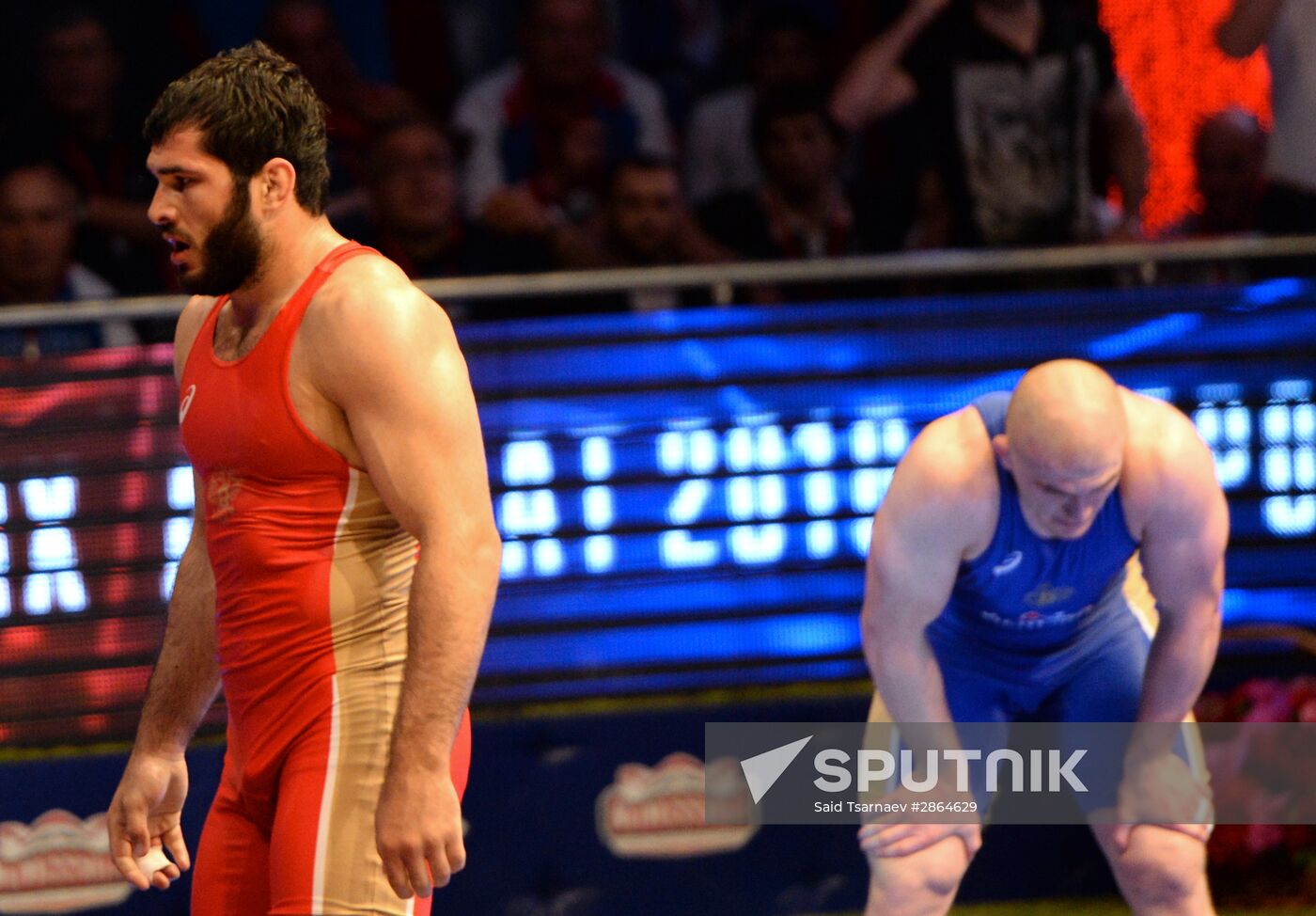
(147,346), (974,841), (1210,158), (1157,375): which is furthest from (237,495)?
(1210,158)

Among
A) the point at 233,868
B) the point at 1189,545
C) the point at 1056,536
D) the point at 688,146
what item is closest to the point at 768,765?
the point at 1056,536

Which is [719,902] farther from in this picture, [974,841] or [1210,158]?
[1210,158]

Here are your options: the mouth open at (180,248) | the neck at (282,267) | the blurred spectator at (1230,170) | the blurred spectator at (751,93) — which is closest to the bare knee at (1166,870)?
the neck at (282,267)

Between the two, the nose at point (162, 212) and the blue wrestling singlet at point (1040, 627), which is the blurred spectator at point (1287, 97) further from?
the nose at point (162, 212)

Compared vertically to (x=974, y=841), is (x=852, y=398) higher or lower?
higher

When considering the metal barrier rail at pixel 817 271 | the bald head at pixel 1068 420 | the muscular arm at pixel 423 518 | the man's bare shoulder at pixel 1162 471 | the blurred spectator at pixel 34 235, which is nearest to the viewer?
the muscular arm at pixel 423 518

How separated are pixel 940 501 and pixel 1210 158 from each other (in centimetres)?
278

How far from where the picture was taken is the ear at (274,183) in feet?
7.70

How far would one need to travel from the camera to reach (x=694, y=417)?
449 cm

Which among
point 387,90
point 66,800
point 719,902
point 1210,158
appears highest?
point 387,90

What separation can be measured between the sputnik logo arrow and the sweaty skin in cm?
88

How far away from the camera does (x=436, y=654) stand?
2.19m

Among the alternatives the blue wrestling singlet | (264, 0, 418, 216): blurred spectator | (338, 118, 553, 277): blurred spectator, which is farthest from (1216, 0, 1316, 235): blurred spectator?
(264, 0, 418, 216): blurred spectator

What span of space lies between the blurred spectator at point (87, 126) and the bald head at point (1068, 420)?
319 centimetres
